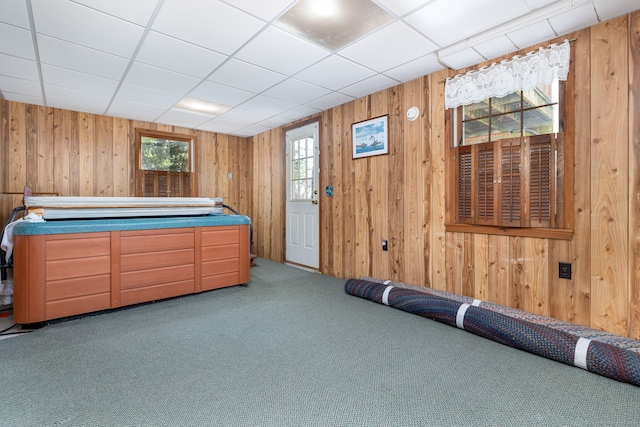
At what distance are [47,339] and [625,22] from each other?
497 cm

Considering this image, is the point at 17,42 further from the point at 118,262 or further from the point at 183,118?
the point at 183,118

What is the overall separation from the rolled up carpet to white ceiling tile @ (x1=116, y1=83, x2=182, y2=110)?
3691 mm

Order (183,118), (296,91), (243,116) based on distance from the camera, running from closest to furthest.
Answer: (296,91) < (243,116) < (183,118)

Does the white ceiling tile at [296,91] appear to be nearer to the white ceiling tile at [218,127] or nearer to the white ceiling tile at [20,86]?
the white ceiling tile at [218,127]

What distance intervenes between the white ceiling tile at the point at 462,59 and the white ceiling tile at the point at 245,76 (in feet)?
5.60

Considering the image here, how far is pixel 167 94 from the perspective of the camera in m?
3.93

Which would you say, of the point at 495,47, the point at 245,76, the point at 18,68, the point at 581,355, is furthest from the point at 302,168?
the point at 581,355

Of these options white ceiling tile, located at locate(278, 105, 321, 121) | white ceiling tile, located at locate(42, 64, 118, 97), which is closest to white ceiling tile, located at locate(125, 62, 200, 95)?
white ceiling tile, located at locate(42, 64, 118, 97)

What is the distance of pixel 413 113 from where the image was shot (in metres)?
3.45

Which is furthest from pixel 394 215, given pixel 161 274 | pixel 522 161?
pixel 161 274

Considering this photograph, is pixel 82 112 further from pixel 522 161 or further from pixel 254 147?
pixel 522 161

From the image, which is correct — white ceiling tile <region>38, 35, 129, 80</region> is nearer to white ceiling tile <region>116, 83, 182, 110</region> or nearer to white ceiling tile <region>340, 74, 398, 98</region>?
white ceiling tile <region>116, 83, 182, 110</region>

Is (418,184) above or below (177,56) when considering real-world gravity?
below

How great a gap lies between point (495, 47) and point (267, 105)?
9.45 ft
